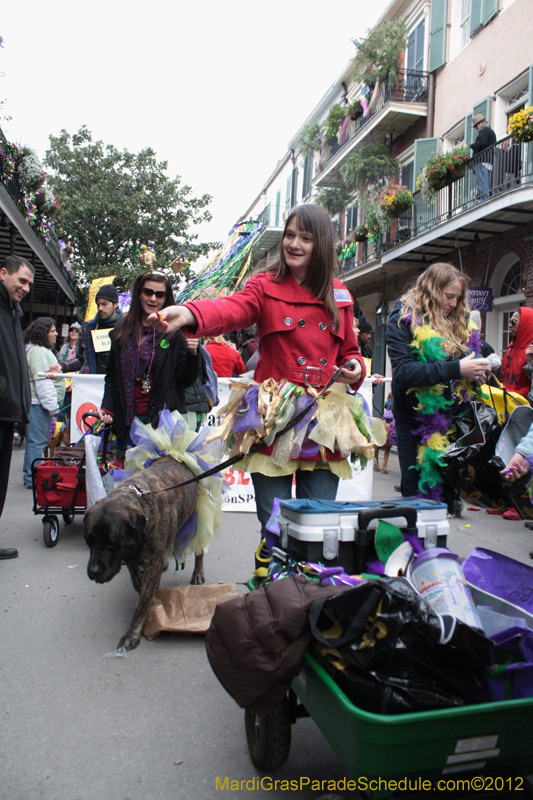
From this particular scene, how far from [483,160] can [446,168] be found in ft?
3.06

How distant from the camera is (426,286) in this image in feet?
11.6

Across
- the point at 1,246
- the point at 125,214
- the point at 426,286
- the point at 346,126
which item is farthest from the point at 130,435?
the point at 125,214

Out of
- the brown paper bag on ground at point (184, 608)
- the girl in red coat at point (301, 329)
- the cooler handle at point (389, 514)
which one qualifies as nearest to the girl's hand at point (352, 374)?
the girl in red coat at point (301, 329)

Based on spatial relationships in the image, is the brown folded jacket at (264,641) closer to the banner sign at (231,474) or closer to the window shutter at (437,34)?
the banner sign at (231,474)

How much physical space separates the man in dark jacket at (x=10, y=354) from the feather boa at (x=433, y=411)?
2.85 m

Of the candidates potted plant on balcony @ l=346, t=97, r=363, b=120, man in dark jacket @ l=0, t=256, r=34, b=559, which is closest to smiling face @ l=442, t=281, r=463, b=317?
man in dark jacket @ l=0, t=256, r=34, b=559

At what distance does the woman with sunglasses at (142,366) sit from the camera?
383 centimetres

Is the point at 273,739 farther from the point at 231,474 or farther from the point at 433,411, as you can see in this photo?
the point at 231,474

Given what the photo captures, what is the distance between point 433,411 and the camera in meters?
3.45

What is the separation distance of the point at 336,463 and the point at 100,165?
29603 mm

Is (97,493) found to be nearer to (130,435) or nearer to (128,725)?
(130,435)

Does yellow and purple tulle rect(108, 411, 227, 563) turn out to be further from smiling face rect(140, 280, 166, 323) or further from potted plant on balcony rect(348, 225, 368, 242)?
potted plant on balcony rect(348, 225, 368, 242)

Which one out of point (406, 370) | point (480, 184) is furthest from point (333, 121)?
point (406, 370)

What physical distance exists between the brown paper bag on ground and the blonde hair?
1965 millimetres
